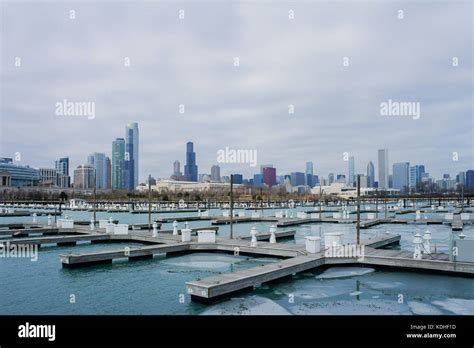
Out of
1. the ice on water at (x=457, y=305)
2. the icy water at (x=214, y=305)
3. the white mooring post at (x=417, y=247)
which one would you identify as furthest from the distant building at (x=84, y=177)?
the ice on water at (x=457, y=305)

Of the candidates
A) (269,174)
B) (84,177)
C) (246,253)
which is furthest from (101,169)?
(246,253)

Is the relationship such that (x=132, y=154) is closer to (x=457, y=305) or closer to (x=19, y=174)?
(x=19, y=174)

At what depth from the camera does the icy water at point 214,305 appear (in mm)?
13672

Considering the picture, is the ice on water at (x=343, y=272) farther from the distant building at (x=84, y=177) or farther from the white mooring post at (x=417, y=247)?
the distant building at (x=84, y=177)

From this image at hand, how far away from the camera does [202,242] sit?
26406 mm

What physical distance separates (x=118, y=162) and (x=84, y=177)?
1848 centimetres

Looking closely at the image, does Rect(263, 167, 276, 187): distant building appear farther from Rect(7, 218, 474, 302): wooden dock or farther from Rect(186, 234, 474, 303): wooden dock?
Rect(186, 234, 474, 303): wooden dock

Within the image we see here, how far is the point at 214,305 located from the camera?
45.5 feet

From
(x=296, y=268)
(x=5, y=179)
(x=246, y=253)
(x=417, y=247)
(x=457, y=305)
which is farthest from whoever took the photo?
(x=5, y=179)

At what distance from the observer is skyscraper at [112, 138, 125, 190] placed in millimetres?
168125

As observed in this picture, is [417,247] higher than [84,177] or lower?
lower

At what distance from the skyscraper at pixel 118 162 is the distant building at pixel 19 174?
33.8 metres
